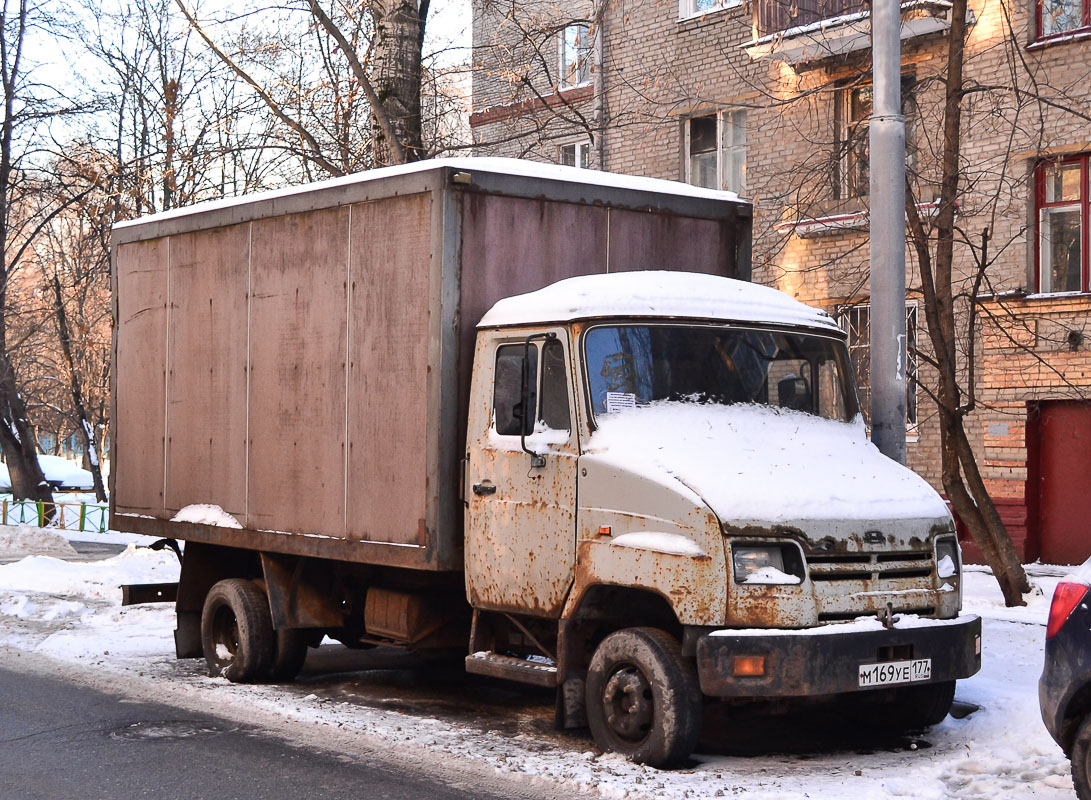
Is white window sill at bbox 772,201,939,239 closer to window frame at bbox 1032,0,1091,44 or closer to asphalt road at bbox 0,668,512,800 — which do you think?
window frame at bbox 1032,0,1091,44

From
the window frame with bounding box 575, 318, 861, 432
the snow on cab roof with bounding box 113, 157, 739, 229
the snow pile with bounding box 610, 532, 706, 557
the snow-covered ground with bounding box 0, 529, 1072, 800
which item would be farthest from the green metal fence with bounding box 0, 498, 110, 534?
the snow pile with bounding box 610, 532, 706, 557

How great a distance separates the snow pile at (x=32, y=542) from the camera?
89.0 feet

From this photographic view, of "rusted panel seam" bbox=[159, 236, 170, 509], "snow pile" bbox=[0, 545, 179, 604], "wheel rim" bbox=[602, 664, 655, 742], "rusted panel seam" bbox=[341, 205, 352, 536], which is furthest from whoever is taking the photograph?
"snow pile" bbox=[0, 545, 179, 604]

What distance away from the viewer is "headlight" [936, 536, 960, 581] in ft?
24.6

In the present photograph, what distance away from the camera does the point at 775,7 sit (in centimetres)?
2195

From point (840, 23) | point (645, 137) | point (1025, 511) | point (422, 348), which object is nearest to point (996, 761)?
point (422, 348)

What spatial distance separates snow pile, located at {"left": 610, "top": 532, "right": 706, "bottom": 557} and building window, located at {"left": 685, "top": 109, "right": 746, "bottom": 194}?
16.4 m

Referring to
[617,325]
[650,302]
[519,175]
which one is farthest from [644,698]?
[519,175]

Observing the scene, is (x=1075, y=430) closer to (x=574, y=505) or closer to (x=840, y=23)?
(x=840, y=23)

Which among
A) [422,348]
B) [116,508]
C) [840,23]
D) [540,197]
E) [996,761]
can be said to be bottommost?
[996,761]

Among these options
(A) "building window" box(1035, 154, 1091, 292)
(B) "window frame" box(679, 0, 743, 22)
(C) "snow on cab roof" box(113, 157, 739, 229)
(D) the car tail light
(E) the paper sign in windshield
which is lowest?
(D) the car tail light

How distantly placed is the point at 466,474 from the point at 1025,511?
1283 cm

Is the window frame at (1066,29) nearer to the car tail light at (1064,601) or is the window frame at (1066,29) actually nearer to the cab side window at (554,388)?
the cab side window at (554,388)

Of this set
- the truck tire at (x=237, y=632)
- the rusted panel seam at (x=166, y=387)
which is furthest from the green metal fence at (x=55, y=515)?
the truck tire at (x=237, y=632)
